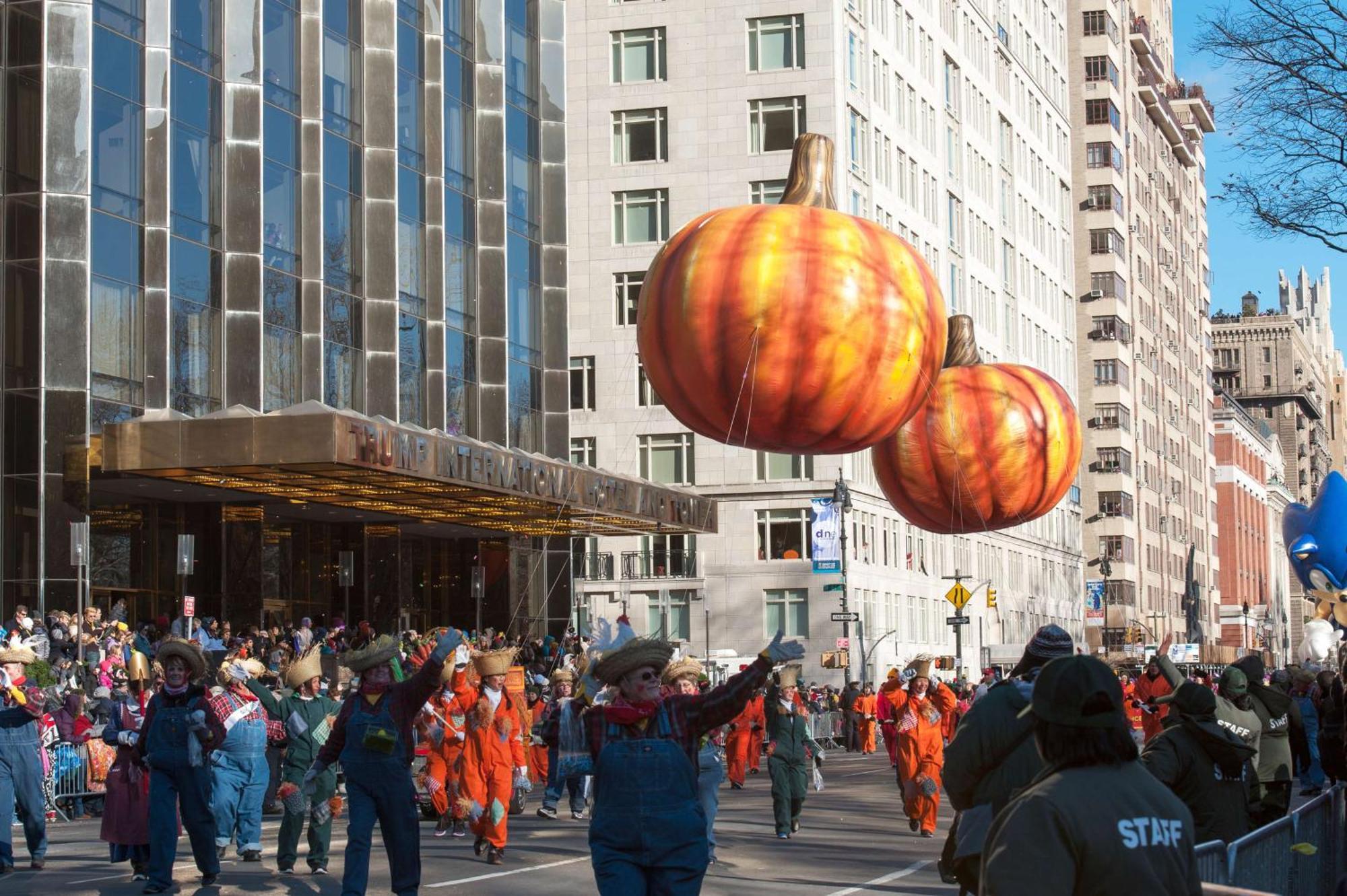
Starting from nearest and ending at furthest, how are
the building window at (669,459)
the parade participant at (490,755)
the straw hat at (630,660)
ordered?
the straw hat at (630,660), the parade participant at (490,755), the building window at (669,459)

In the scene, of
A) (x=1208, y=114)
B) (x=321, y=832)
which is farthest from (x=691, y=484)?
(x=1208, y=114)

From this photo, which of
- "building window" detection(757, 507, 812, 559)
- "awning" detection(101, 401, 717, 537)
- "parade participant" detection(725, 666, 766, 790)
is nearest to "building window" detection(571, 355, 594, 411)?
"building window" detection(757, 507, 812, 559)

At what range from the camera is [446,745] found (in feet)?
63.0

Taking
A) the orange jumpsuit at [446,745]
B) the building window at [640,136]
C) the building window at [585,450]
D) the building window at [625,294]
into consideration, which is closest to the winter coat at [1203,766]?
the orange jumpsuit at [446,745]

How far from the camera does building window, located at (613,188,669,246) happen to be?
62.1 metres

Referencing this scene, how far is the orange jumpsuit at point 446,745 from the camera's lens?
1889 cm

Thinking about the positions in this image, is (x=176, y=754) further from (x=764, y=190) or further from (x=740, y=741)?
(x=764, y=190)

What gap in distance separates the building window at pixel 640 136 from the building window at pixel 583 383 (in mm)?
6328

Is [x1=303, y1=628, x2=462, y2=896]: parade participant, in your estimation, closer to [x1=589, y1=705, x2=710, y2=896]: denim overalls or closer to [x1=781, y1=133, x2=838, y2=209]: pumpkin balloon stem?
[x1=589, y1=705, x2=710, y2=896]: denim overalls

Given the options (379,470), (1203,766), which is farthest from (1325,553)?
(1203,766)

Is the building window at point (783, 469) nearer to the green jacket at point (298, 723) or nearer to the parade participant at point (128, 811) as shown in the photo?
the green jacket at point (298, 723)

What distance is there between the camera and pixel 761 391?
10.3 meters

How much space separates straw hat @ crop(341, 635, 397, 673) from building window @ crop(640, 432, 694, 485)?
157 feet

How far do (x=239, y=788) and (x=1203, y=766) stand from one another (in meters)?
9.73
